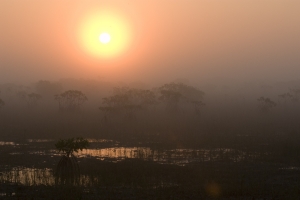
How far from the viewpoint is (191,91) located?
3351 inches

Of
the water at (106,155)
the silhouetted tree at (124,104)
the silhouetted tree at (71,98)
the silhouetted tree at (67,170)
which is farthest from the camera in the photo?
the silhouetted tree at (71,98)

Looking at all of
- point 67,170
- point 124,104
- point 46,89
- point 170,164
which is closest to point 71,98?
point 124,104

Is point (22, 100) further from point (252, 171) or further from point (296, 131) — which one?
point (252, 171)

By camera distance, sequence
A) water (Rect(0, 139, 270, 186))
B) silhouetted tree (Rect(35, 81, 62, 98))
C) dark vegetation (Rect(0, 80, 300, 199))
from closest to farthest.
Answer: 1. dark vegetation (Rect(0, 80, 300, 199))
2. water (Rect(0, 139, 270, 186))
3. silhouetted tree (Rect(35, 81, 62, 98))

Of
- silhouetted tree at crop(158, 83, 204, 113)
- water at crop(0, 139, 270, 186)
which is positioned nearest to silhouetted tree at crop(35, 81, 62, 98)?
silhouetted tree at crop(158, 83, 204, 113)

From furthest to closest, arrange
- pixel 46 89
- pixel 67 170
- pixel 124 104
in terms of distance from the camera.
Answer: pixel 46 89
pixel 124 104
pixel 67 170

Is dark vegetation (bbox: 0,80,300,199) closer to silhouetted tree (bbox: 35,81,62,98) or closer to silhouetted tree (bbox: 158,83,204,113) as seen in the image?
silhouetted tree (bbox: 158,83,204,113)

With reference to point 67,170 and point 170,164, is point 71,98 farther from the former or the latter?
point 67,170

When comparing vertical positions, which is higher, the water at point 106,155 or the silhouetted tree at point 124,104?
the silhouetted tree at point 124,104

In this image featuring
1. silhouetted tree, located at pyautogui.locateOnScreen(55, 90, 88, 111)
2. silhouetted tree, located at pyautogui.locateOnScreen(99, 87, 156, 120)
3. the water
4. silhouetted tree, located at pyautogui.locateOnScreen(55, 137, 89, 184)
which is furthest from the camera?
silhouetted tree, located at pyautogui.locateOnScreen(55, 90, 88, 111)

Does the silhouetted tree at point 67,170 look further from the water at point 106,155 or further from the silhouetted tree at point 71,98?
the silhouetted tree at point 71,98

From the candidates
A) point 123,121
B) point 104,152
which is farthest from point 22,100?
point 104,152

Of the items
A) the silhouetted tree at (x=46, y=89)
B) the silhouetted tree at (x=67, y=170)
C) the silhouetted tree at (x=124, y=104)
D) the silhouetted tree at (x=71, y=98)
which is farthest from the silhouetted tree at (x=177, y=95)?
the silhouetted tree at (x=67, y=170)

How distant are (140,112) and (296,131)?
3046cm
